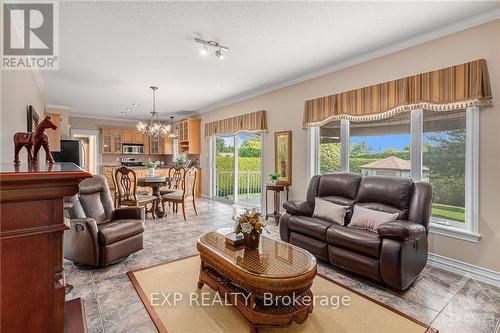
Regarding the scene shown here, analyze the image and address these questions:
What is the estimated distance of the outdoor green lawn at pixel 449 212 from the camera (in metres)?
3.00

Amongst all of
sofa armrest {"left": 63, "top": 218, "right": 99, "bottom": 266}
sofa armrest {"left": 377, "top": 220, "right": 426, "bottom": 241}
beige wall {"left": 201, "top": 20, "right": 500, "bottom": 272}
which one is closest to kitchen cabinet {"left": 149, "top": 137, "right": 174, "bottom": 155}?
beige wall {"left": 201, "top": 20, "right": 500, "bottom": 272}

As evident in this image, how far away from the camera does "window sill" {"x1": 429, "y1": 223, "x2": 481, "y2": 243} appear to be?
2787mm

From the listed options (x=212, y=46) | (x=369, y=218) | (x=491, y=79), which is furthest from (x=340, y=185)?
(x=212, y=46)

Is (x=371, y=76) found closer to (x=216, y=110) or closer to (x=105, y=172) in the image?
(x=216, y=110)

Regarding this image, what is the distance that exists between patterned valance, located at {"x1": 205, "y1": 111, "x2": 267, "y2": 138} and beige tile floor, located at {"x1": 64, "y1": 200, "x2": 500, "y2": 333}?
3126 millimetres

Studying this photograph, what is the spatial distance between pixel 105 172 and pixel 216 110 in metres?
4.55

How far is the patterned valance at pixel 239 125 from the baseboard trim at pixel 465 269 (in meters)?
3.64

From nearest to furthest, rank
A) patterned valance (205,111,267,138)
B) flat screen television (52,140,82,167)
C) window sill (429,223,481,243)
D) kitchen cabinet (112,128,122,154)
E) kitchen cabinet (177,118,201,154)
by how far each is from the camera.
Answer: window sill (429,223,481,243), patterned valance (205,111,267,138), flat screen television (52,140,82,167), kitchen cabinet (177,118,201,154), kitchen cabinet (112,128,122,154)

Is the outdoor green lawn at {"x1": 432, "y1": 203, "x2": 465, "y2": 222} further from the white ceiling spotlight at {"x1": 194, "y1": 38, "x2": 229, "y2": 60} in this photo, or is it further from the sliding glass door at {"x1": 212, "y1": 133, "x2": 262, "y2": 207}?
the sliding glass door at {"x1": 212, "y1": 133, "x2": 262, "y2": 207}

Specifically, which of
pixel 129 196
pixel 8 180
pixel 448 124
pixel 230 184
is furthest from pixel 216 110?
pixel 8 180

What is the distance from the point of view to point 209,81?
495 cm

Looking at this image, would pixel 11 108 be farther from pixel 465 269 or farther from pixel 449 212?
pixel 465 269

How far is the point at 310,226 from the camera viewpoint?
3.18 m

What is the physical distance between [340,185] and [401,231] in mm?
1272
